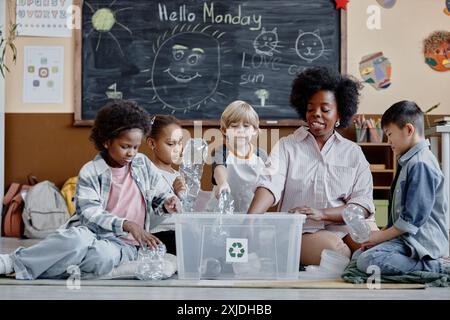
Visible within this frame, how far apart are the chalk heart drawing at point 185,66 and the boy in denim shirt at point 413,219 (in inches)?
98.1

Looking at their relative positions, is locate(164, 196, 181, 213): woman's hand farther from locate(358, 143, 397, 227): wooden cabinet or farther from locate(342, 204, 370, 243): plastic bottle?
locate(358, 143, 397, 227): wooden cabinet

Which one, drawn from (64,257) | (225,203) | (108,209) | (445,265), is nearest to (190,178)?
(225,203)

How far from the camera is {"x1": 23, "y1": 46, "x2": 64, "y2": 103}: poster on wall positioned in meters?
4.42

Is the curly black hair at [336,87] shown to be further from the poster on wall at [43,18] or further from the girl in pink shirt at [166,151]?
the poster on wall at [43,18]

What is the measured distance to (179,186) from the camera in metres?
2.31

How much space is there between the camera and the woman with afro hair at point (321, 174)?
222 cm

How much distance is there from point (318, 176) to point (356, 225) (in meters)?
0.22

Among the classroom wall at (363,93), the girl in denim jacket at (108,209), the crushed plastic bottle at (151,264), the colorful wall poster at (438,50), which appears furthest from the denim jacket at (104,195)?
the colorful wall poster at (438,50)

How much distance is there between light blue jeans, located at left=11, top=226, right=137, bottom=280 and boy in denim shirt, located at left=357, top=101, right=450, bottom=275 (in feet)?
2.51

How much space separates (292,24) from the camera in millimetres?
4434

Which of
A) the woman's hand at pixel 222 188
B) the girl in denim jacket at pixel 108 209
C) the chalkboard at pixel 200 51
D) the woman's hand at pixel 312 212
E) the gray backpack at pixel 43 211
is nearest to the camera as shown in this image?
the girl in denim jacket at pixel 108 209
